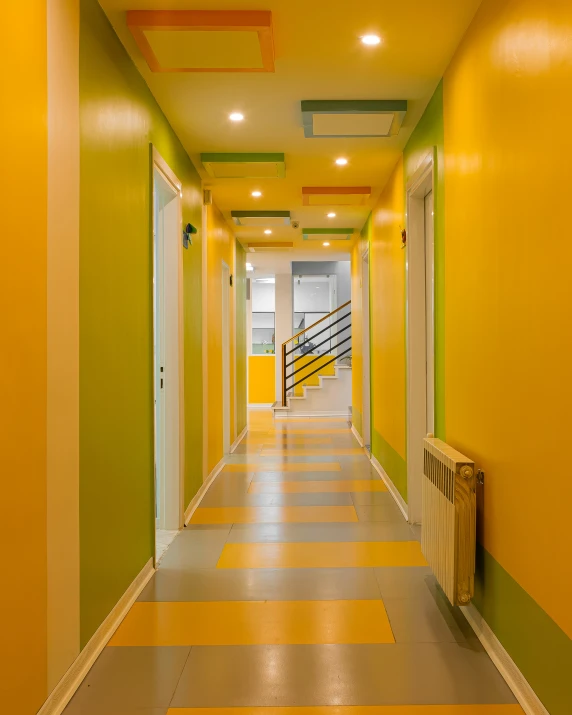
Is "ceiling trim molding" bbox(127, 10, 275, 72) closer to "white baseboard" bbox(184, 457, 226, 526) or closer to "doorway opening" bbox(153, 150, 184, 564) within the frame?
"doorway opening" bbox(153, 150, 184, 564)

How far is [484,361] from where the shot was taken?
2.50 m

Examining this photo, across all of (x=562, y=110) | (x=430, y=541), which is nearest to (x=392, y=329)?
(x=430, y=541)

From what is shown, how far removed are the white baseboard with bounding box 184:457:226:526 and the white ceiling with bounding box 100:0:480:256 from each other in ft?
8.75

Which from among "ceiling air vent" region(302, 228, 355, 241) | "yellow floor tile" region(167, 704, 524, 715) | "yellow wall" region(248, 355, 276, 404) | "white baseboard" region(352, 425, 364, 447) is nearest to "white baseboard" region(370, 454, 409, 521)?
"white baseboard" region(352, 425, 364, 447)

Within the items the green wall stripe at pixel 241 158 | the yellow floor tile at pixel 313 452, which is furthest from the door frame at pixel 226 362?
the green wall stripe at pixel 241 158

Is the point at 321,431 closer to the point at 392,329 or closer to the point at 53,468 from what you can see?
the point at 392,329

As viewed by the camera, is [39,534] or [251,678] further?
[251,678]

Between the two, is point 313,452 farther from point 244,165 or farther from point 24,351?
point 24,351

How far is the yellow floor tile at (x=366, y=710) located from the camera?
2.00 m

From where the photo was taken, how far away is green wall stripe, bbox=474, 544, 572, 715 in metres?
1.75

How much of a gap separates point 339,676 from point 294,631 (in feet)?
1.30

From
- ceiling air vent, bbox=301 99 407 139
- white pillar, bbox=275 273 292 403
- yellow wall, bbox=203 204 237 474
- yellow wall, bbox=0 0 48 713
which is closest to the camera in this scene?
yellow wall, bbox=0 0 48 713

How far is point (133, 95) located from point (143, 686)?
2699 millimetres

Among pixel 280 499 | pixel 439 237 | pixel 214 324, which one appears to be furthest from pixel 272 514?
pixel 439 237
